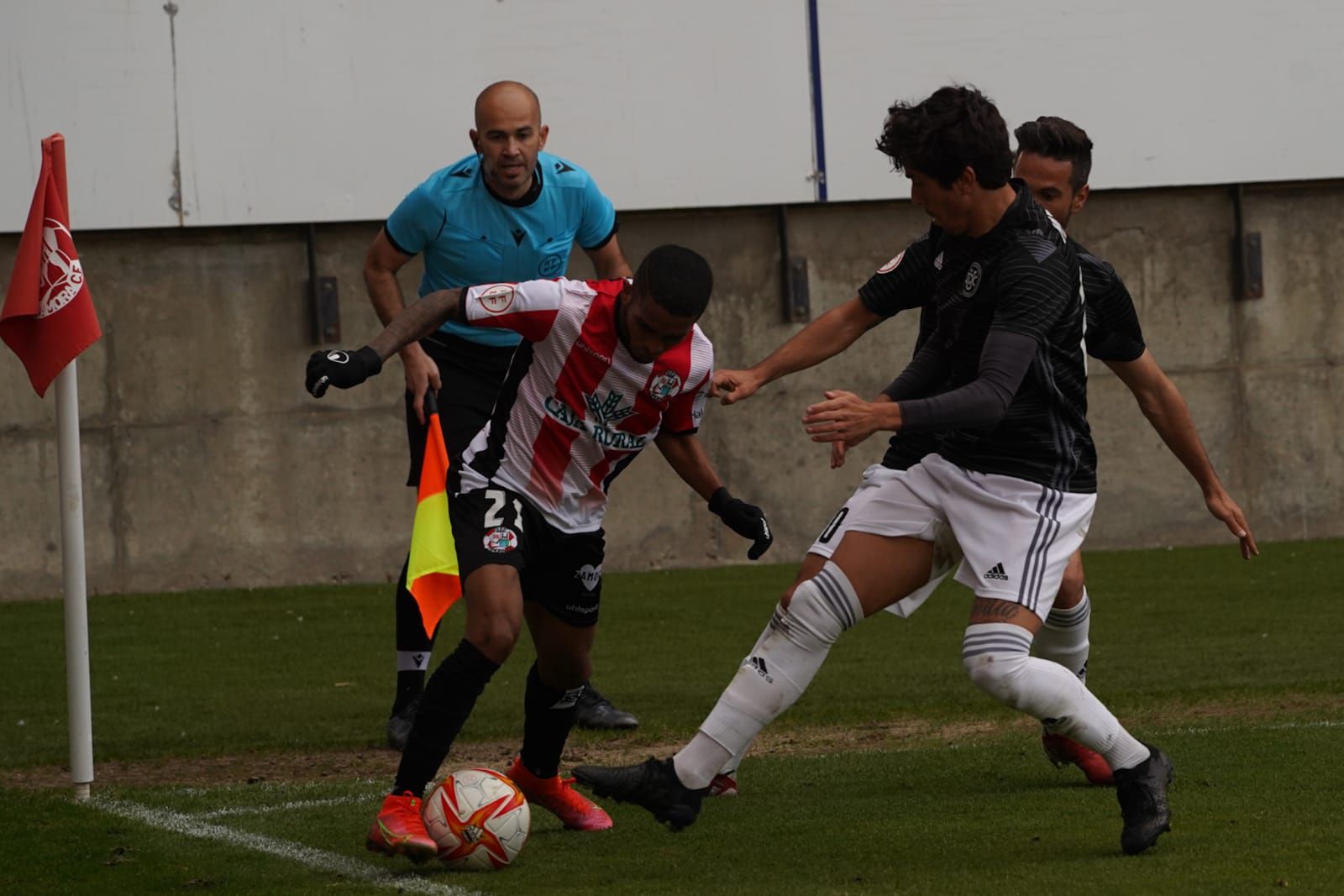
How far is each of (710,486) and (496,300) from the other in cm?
87

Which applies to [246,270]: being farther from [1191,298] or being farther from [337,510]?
[1191,298]

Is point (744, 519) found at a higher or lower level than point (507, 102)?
lower

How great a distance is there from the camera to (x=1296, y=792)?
5.64 meters

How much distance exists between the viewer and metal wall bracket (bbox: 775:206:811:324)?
13766 millimetres

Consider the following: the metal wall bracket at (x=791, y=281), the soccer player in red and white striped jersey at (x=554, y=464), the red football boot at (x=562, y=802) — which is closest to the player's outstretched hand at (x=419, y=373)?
the soccer player in red and white striped jersey at (x=554, y=464)

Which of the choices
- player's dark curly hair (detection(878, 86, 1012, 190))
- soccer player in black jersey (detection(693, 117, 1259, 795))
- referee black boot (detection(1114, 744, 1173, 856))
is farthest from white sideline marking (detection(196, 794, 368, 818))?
player's dark curly hair (detection(878, 86, 1012, 190))

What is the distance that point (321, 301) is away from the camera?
13.1m

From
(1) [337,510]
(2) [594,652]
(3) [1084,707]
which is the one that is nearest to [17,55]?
(1) [337,510]

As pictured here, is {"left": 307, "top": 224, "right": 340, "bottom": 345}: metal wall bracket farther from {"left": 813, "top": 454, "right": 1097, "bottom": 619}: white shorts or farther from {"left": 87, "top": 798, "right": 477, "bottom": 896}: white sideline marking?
{"left": 813, "top": 454, "right": 1097, "bottom": 619}: white shorts

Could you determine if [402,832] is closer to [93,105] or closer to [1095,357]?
[1095,357]

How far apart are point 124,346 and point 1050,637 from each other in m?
8.38

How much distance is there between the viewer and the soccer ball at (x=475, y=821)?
196 inches

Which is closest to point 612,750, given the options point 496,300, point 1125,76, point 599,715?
point 599,715

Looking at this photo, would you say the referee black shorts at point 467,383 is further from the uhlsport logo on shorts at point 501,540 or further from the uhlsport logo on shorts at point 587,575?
the uhlsport logo on shorts at point 501,540
